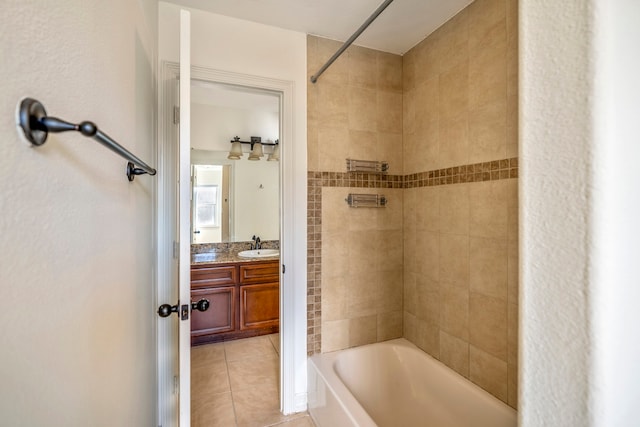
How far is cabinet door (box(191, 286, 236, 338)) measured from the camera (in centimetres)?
284

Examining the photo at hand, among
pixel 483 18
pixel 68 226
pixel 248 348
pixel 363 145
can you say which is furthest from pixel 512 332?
pixel 248 348

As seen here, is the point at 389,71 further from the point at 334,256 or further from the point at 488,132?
the point at 334,256

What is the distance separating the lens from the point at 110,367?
0.81 m

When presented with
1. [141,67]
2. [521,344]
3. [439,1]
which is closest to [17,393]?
[521,344]

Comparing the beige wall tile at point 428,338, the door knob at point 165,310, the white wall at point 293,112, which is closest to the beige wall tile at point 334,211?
the white wall at point 293,112

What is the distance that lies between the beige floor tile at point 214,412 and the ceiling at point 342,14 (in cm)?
268

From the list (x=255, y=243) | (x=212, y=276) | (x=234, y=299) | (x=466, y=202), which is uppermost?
(x=466, y=202)

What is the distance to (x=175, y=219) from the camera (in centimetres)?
168

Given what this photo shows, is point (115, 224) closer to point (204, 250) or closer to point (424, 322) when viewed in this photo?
point (424, 322)

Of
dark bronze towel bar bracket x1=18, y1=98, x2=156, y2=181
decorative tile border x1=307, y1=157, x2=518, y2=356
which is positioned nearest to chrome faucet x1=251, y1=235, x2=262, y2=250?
decorative tile border x1=307, y1=157, x2=518, y2=356

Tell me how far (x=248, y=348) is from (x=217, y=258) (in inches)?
40.0

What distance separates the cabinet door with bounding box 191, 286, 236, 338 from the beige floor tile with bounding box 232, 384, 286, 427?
865 millimetres

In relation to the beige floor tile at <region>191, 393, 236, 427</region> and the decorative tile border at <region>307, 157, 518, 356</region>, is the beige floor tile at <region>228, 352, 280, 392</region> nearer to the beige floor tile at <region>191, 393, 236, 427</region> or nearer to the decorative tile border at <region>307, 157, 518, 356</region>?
the beige floor tile at <region>191, 393, 236, 427</region>

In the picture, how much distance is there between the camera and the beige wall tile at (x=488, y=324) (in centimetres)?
149
